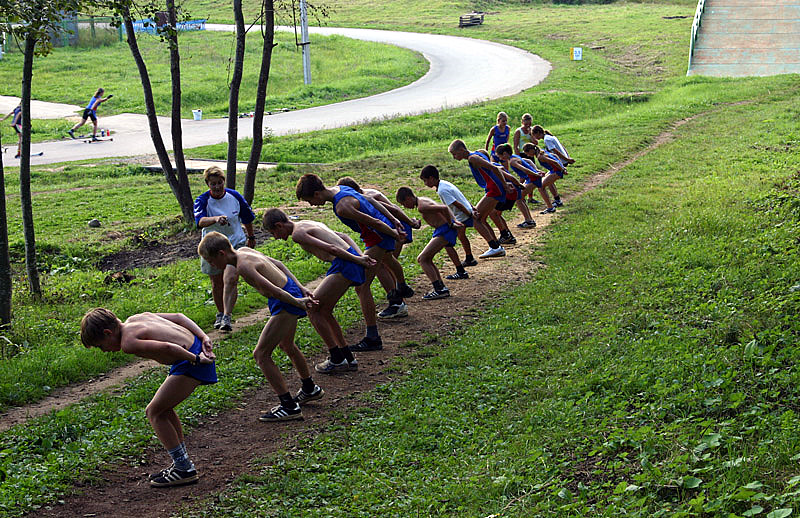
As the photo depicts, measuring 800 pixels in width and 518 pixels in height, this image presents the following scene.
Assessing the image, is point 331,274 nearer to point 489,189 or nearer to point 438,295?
point 438,295

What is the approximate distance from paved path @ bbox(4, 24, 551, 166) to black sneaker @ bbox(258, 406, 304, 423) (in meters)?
20.9

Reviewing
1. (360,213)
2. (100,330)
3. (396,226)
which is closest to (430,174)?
(396,226)

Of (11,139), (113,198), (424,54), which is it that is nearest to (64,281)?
(113,198)

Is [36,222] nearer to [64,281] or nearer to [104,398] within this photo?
[64,281]

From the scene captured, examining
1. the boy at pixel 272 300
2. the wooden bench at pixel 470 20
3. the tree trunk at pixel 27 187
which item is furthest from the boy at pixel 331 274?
the wooden bench at pixel 470 20

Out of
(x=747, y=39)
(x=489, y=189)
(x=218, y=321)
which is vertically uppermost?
(x=747, y=39)

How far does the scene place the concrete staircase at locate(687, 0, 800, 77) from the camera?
3544 cm

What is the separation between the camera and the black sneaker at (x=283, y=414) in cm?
768

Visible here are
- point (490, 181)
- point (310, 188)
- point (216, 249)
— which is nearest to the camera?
point (216, 249)

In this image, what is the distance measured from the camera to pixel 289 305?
24.7 ft

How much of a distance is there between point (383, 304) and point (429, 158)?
1086 centimetres

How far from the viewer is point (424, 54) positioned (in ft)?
152

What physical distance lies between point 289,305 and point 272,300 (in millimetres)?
188

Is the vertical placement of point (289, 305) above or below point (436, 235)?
above
